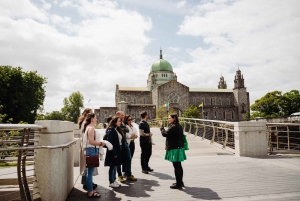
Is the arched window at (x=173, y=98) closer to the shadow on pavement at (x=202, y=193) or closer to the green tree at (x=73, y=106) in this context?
the green tree at (x=73, y=106)

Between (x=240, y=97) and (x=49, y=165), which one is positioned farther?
(x=240, y=97)

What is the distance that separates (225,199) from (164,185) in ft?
4.88

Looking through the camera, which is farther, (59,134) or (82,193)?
(82,193)

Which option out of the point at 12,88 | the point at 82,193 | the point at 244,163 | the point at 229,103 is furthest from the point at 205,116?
the point at 82,193

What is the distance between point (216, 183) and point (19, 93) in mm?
35413

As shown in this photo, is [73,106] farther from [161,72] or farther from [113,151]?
[113,151]

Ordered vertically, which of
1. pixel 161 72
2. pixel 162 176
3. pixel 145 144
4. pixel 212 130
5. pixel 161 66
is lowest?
pixel 162 176

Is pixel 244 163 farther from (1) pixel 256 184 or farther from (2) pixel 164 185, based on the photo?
(2) pixel 164 185

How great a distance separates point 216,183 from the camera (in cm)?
518

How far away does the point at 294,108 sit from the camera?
192 ft

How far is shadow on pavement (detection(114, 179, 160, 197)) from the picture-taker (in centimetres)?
458

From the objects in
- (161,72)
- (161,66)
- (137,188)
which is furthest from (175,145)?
(161,66)

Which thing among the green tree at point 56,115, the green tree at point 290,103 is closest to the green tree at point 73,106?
the green tree at point 56,115

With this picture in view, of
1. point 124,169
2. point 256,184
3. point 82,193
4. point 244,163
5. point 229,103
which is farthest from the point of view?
point 229,103
